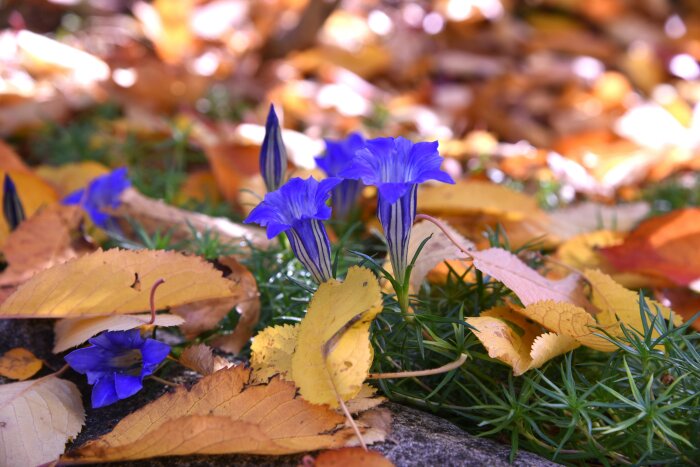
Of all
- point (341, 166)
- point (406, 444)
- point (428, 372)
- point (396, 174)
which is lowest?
point (406, 444)

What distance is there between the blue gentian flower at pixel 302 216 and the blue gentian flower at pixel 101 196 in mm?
804

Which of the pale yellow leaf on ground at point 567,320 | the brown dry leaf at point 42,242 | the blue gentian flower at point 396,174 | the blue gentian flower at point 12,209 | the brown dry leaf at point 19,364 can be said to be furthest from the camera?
the blue gentian flower at point 12,209

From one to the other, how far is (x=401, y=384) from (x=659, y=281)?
29.5 inches

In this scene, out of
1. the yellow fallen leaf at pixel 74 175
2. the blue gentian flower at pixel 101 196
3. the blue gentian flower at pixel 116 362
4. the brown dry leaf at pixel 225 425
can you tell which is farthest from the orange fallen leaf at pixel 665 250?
the yellow fallen leaf at pixel 74 175

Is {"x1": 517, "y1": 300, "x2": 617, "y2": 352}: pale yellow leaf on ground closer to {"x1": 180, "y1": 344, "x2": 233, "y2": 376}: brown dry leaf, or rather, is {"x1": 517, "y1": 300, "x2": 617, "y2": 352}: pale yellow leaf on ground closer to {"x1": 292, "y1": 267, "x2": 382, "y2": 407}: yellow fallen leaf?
{"x1": 292, "y1": 267, "x2": 382, "y2": 407}: yellow fallen leaf

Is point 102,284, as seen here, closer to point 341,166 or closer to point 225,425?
point 225,425

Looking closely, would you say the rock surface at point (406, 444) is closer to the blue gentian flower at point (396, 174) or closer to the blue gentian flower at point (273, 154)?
the blue gentian flower at point (396, 174)

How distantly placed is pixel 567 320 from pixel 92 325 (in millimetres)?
871

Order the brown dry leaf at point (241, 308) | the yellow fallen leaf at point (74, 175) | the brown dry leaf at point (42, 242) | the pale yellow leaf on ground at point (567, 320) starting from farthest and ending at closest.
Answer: the yellow fallen leaf at point (74, 175)
the brown dry leaf at point (42, 242)
the brown dry leaf at point (241, 308)
the pale yellow leaf on ground at point (567, 320)

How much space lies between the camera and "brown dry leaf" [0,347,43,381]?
1401mm

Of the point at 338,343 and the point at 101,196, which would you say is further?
the point at 101,196

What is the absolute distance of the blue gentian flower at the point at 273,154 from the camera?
5.19 ft

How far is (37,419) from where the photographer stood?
124 cm

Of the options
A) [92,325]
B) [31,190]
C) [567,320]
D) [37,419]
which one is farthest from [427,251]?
[31,190]
